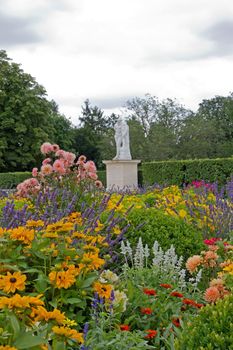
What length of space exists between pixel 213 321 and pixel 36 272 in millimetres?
1068

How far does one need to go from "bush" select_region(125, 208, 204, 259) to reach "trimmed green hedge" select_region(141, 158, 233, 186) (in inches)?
429

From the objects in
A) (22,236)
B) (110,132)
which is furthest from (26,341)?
(110,132)

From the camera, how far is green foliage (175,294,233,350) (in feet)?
6.63

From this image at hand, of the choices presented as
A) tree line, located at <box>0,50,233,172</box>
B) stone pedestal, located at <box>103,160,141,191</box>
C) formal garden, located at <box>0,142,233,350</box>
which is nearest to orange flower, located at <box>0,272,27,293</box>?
formal garden, located at <box>0,142,233,350</box>

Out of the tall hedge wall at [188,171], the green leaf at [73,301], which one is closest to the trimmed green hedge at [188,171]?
the tall hedge wall at [188,171]

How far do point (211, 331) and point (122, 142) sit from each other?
1809cm

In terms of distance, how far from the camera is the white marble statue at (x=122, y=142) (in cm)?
1962

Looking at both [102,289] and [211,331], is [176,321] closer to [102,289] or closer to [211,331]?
[102,289]

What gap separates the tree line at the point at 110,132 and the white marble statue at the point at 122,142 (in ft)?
39.3

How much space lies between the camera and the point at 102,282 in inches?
118

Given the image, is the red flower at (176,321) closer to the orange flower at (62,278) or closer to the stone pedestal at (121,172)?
the orange flower at (62,278)

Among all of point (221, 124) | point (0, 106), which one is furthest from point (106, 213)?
point (221, 124)

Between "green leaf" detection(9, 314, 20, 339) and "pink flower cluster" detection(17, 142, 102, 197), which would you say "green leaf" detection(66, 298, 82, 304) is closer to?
"green leaf" detection(9, 314, 20, 339)

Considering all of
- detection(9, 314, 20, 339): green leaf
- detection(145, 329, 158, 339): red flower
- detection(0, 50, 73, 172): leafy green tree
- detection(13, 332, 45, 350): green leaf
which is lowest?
detection(145, 329, 158, 339): red flower
